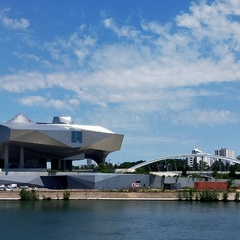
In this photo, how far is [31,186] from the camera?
211ft

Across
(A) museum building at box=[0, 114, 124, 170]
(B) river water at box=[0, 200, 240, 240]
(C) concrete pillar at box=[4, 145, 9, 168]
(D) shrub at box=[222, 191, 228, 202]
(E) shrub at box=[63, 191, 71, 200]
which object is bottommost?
(B) river water at box=[0, 200, 240, 240]

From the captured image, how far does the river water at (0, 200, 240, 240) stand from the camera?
30.9 m

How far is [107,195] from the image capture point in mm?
54156

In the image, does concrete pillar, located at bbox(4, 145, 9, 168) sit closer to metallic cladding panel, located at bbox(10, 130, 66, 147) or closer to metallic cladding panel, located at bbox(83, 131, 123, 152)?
metallic cladding panel, located at bbox(10, 130, 66, 147)

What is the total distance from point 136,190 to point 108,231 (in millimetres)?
24355

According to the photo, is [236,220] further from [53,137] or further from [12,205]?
[53,137]

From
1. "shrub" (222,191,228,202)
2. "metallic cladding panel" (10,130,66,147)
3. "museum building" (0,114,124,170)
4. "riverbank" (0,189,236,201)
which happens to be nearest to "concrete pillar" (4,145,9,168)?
"museum building" (0,114,124,170)

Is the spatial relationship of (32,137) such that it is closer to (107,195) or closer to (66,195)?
(66,195)

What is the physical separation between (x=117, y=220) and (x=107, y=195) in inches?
691

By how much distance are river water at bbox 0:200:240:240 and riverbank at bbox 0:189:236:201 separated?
360cm

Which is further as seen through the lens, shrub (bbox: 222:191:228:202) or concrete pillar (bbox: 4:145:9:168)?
concrete pillar (bbox: 4:145:9:168)

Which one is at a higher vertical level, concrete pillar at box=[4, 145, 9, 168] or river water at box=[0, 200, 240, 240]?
concrete pillar at box=[4, 145, 9, 168]

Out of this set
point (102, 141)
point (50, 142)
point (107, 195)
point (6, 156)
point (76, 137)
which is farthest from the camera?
point (102, 141)

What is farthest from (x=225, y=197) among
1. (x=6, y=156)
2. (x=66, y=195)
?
(x=6, y=156)
